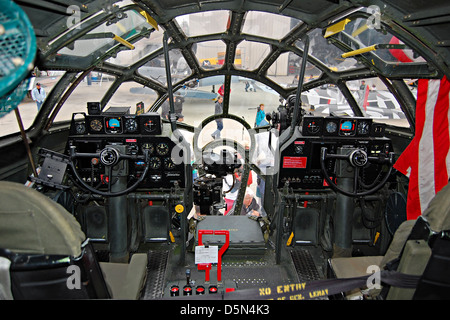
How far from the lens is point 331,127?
12.4ft

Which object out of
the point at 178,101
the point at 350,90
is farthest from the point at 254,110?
the point at 350,90

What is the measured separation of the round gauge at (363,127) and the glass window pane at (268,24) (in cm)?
183

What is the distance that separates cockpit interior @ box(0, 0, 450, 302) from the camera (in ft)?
4.51

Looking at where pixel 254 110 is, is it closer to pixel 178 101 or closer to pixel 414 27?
pixel 178 101

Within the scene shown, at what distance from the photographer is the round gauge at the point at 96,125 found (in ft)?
12.4

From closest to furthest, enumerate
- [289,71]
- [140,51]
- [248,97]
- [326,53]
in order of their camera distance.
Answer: [326,53], [140,51], [289,71], [248,97]

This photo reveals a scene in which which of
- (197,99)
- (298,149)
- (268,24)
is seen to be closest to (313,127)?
(298,149)

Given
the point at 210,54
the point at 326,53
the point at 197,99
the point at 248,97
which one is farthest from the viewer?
the point at 248,97

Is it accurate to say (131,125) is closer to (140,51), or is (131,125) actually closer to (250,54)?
(140,51)

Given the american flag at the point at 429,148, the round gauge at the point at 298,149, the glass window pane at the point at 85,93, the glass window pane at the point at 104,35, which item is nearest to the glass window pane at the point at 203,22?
the glass window pane at the point at 104,35

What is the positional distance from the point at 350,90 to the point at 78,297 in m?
5.36

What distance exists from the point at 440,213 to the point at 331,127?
248 centimetres

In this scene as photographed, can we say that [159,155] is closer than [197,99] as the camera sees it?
Yes
